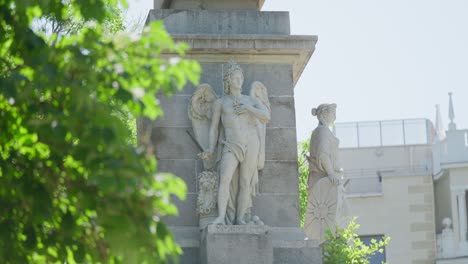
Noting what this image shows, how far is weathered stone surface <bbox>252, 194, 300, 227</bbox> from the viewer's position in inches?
754

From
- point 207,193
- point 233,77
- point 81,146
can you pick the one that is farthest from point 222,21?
point 81,146

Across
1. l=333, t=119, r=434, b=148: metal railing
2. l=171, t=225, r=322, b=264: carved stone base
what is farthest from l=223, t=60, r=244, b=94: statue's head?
l=333, t=119, r=434, b=148: metal railing

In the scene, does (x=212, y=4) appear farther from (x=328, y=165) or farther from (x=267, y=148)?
(x=328, y=165)

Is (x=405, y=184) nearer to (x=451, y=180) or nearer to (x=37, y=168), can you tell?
(x=451, y=180)

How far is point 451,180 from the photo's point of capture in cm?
4884

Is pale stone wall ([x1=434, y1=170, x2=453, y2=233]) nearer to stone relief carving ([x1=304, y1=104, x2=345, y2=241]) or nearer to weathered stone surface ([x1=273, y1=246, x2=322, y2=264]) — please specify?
stone relief carving ([x1=304, y1=104, x2=345, y2=241])

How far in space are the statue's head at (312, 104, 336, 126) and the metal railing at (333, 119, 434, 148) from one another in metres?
30.0

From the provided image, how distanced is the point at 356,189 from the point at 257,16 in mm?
30635

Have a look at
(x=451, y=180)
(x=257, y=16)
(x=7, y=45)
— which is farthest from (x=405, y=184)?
(x=7, y=45)

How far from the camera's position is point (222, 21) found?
1978cm

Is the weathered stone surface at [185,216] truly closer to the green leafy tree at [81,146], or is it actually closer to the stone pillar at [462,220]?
the green leafy tree at [81,146]

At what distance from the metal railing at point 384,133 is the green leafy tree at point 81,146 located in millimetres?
40239

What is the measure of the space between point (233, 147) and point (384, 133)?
3376 centimetres

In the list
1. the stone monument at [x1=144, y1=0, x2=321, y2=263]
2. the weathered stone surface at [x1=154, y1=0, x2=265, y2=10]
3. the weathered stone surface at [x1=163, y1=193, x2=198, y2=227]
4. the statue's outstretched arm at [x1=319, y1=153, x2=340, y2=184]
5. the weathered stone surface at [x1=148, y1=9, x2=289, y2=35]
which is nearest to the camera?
the stone monument at [x1=144, y1=0, x2=321, y2=263]
